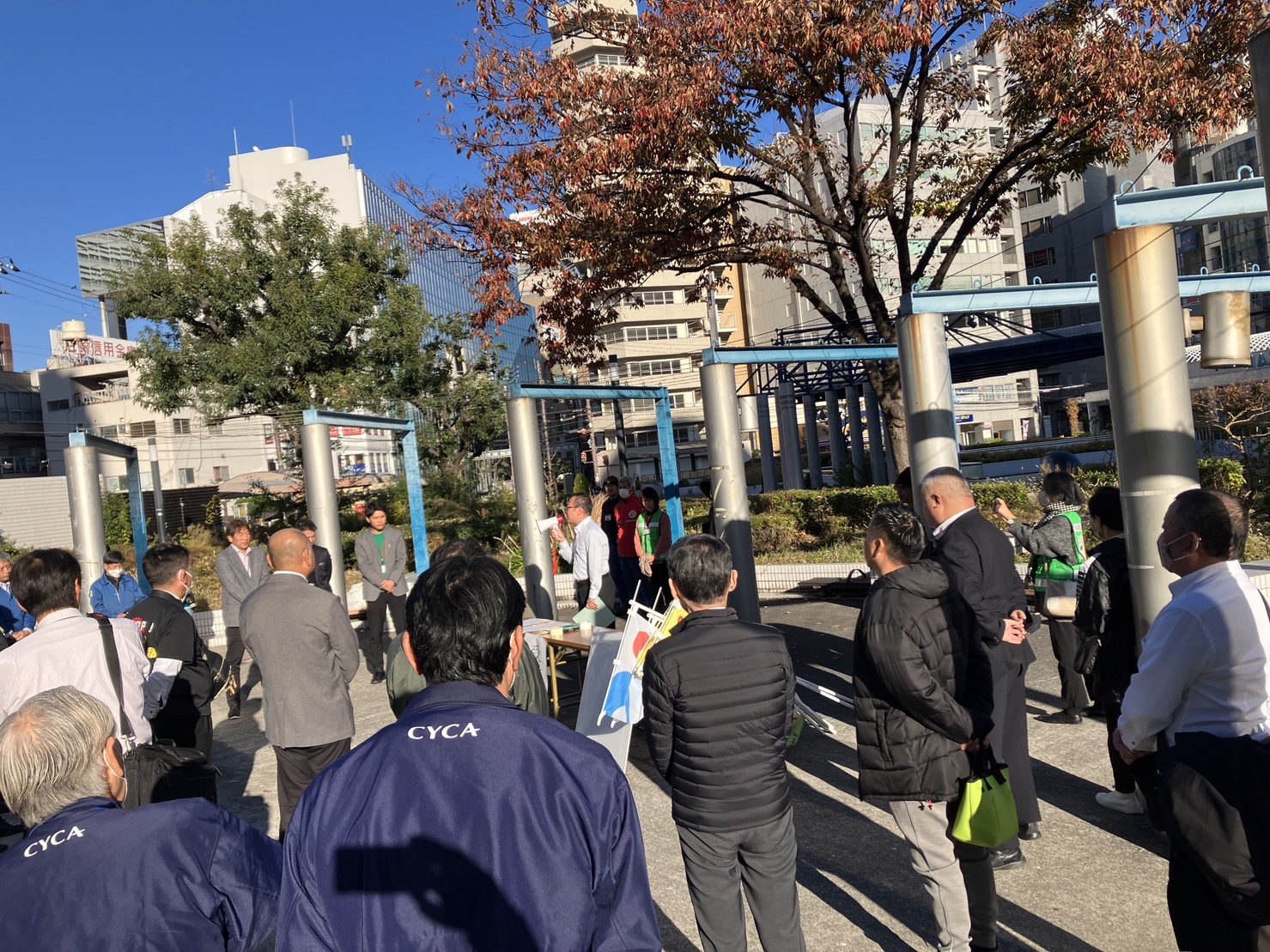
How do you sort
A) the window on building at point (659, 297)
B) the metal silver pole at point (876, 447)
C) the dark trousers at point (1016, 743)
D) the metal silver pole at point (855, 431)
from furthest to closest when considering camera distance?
the window on building at point (659, 297), the metal silver pole at point (855, 431), the metal silver pole at point (876, 447), the dark trousers at point (1016, 743)

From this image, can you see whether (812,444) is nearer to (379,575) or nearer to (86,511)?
(379,575)

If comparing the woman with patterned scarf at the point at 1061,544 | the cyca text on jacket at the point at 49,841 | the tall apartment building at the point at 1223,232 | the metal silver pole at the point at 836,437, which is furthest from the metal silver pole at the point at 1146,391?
the tall apartment building at the point at 1223,232

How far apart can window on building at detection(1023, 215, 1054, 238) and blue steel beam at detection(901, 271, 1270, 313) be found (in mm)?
49238

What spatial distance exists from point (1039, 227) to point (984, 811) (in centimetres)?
5595

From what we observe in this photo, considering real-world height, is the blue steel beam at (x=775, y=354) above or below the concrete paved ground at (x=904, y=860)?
above

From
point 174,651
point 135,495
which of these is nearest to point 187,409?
point 135,495

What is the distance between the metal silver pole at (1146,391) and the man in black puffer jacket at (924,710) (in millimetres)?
1518

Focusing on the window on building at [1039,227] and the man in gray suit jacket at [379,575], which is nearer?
the man in gray suit jacket at [379,575]

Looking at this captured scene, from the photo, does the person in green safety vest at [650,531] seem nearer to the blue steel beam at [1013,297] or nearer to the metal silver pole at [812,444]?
the blue steel beam at [1013,297]

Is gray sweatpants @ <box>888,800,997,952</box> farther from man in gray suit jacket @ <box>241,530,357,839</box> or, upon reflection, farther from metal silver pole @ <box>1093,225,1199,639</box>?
man in gray suit jacket @ <box>241,530,357,839</box>

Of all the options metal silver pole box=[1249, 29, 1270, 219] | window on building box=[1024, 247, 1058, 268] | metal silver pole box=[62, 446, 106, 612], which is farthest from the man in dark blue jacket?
window on building box=[1024, 247, 1058, 268]

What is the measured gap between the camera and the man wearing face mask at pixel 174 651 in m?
4.91

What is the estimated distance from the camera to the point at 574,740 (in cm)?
165

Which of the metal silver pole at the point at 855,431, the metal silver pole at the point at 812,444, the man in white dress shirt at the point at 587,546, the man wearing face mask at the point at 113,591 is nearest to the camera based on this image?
the man in white dress shirt at the point at 587,546
